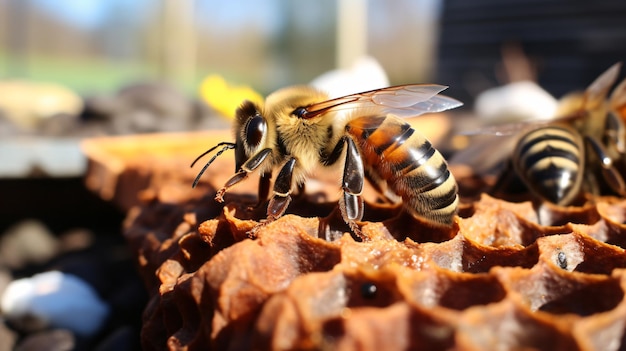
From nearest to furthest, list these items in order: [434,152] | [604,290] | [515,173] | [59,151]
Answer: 1. [604,290]
2. [434,152]
3. [515,173]
4. [59,151]

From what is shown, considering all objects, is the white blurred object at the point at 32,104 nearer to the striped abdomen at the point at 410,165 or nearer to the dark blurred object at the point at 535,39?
the striped abdomen at the point at 410,165

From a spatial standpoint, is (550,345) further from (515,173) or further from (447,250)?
(515,173)

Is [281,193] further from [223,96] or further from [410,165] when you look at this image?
[223,96]

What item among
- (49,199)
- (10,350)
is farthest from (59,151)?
(10,350)

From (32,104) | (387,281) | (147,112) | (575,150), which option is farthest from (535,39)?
(387,281)

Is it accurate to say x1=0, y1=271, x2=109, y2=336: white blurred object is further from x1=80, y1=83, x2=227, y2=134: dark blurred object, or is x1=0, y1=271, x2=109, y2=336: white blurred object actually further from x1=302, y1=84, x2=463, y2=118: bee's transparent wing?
x1=80, y1=83, x2=227, y2=134: dark blurred object

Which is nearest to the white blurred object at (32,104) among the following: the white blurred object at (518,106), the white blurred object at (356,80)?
the white blurred object at (356,80)

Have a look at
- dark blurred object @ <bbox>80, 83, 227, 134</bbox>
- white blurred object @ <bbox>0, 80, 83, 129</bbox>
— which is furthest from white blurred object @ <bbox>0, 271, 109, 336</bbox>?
white blurred object @ <bbox>0, 80, 83, 129</bbox>

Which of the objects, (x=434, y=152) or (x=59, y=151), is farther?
(x=59, y=151)
